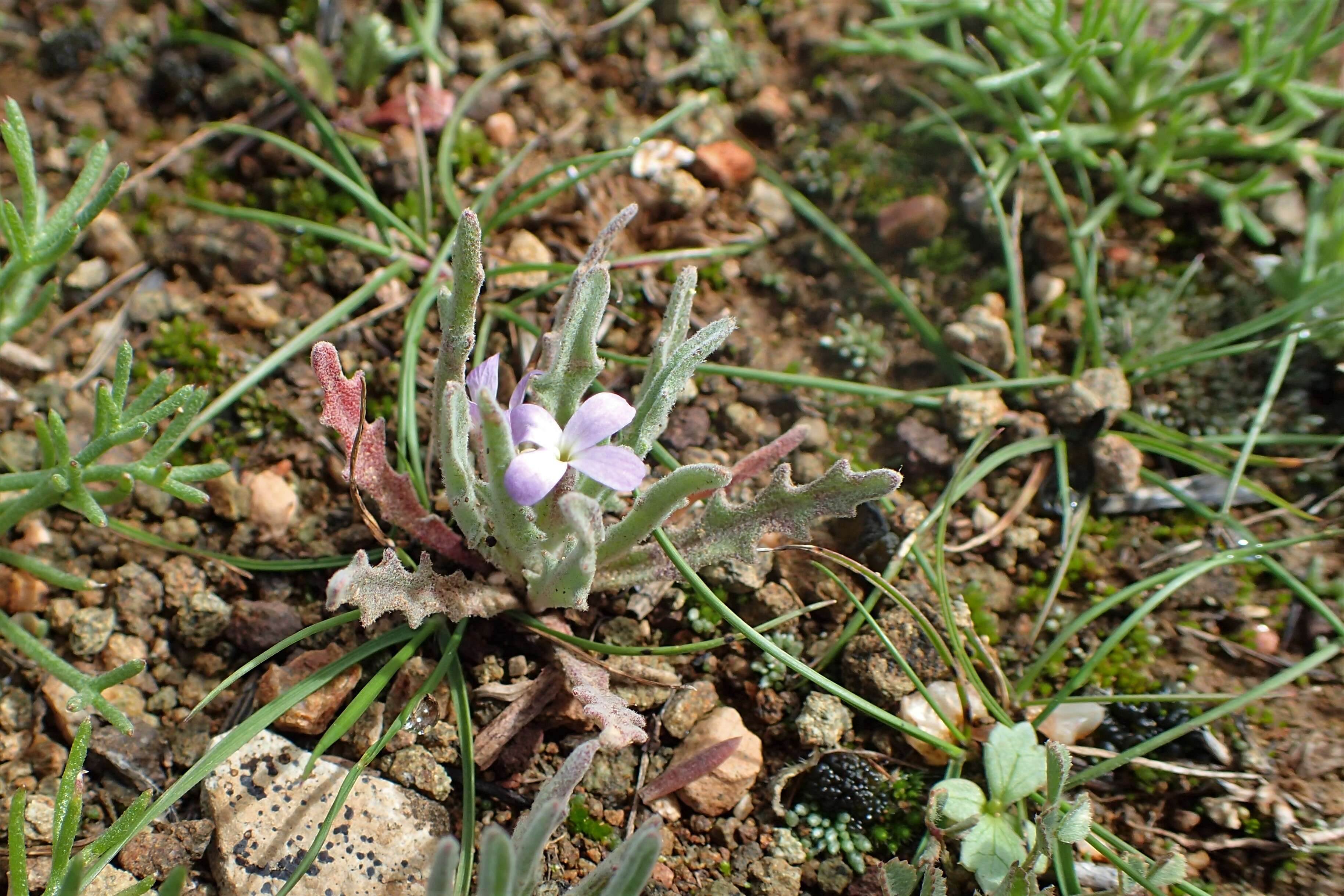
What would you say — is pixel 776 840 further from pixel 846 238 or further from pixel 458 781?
pixel 846 238

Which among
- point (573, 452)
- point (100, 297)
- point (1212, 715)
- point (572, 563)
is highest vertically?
point (573, 452)

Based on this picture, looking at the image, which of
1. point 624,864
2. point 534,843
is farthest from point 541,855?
point 624,864

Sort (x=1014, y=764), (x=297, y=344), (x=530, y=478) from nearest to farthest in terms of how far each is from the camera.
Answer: (x=530, y=478) < (x=1014, y=764) < (x=297, y=344)

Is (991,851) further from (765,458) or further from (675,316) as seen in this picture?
(675,316)

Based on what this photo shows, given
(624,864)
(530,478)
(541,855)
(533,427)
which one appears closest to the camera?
(624,864)

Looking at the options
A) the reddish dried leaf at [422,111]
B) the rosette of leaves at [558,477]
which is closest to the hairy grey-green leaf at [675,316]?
the rosette of leaves at [558,477]

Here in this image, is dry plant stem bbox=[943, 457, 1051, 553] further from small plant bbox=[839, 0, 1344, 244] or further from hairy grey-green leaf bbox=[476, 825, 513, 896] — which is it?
hairy grey-green leaf bbox=[476, 825, 513, 896]

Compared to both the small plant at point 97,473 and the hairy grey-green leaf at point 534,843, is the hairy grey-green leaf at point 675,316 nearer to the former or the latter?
the hairy grey-green leaf at point 534,843
